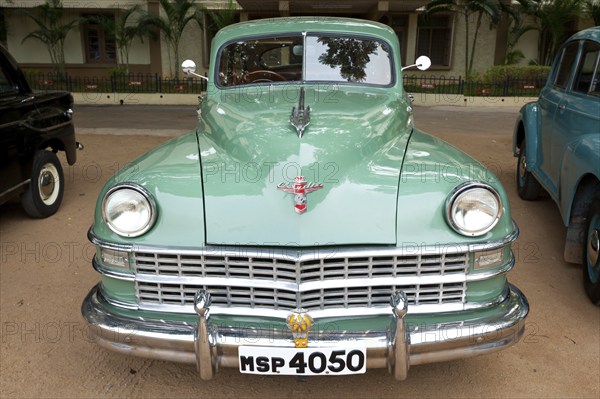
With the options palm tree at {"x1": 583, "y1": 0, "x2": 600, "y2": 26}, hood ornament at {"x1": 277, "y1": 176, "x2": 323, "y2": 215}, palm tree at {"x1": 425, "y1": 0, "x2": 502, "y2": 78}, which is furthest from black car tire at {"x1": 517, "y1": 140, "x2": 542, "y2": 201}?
palm tree at {"x1": 583, "y1": 0, "x2": 600, "y2": 26}

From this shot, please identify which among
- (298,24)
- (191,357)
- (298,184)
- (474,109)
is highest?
(298,24)

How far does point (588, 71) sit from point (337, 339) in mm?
3364

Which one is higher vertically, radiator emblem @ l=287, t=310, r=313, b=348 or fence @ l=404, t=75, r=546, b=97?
radiator emblem @ l=287, t=310, r=313, b=348

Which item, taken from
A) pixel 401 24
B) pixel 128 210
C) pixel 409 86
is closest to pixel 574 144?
pixel 128 210

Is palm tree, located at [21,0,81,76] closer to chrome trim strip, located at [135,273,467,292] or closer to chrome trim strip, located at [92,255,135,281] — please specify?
chrome trim strip, located at [92,255,135,281]

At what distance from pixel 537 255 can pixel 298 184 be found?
2.92 metres

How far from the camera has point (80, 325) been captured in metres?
3.35

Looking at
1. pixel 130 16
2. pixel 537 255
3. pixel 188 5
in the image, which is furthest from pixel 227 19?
pixel 537 255

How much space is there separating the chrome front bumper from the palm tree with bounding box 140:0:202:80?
1619 centimetres

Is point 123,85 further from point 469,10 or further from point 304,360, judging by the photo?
point 304,360

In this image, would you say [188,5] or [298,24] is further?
[188,5]

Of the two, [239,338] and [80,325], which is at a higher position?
[239,338]

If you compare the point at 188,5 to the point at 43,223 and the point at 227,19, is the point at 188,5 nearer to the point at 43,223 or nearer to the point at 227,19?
the point at 227,19

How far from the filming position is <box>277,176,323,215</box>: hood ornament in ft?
7.63
